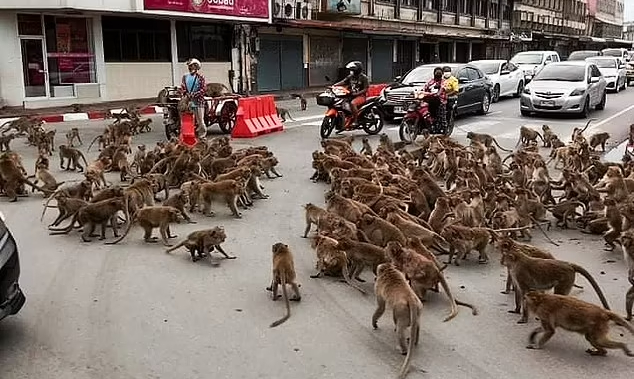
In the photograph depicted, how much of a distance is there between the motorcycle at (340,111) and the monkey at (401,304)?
1179 centimetres

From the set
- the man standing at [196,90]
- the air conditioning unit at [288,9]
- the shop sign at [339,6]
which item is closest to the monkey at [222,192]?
the man standing at [196,90]

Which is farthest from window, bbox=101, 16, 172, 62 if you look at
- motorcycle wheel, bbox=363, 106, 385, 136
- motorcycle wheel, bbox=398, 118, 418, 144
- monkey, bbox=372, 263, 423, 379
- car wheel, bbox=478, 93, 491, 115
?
monkey, bbox=372, 263, 423, 379

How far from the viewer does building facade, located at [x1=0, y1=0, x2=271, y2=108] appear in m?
23.6

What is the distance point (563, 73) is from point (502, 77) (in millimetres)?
5813

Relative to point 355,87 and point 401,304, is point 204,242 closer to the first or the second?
point 401,304

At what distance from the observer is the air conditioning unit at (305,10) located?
35375 mm

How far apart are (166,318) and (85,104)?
21232 millimetres

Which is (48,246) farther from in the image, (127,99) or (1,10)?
(127,99)

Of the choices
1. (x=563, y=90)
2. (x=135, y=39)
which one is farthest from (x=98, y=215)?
(x=135, y=39)

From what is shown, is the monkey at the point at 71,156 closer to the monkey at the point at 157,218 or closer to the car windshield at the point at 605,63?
the monkey at the point at 157,218

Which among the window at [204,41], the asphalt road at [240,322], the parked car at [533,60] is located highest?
the window at [204,41]

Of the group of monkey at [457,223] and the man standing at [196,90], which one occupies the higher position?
the man standing at [196,90]

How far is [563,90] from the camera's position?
21422mm

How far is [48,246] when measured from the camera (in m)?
8.07
